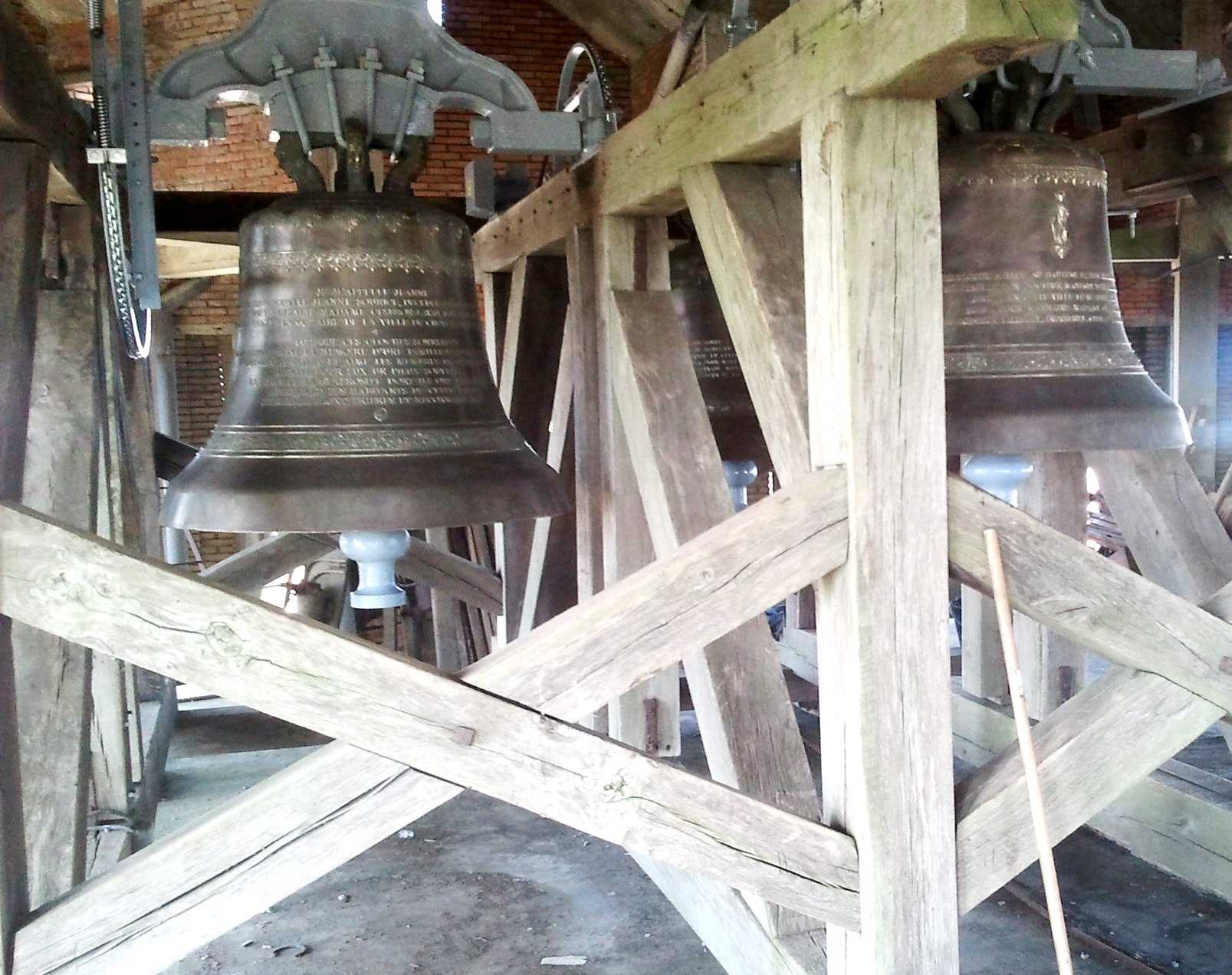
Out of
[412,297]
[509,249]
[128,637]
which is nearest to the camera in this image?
[128,637]

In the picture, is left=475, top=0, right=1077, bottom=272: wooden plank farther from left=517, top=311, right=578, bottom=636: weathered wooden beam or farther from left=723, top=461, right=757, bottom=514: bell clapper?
left=723, top=461, right=757, bottom=514: bell clapper

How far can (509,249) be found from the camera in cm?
408

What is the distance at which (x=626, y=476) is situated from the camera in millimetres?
3340

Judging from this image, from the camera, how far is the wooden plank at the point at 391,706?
1.73 metres

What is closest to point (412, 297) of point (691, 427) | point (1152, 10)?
point (691, 427)

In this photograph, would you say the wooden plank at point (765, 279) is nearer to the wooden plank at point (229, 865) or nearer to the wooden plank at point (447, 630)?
the wooden plank at point (229, 865)

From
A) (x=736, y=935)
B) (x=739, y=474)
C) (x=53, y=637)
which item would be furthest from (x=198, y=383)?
(x=736, y=935)

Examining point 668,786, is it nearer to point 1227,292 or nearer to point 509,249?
point 509,249

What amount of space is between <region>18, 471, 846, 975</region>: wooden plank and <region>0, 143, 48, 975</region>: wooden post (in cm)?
9

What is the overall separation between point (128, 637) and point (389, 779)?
16.8 inches

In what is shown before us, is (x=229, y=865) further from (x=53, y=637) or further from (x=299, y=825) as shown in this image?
(x=53, y=637)

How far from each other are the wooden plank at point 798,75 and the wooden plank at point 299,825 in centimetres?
67

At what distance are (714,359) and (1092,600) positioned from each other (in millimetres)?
1663

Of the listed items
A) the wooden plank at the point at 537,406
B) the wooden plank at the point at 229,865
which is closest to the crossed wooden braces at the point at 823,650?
the wooden plank at the point at 229,865
